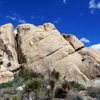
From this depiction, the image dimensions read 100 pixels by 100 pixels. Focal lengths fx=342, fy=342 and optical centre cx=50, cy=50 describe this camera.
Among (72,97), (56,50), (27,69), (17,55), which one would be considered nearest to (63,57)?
(56,50)

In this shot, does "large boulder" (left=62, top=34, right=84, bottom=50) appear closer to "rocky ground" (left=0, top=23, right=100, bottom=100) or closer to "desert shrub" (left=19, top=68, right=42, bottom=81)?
"rocky ground" (left=0, top=23, right=100, bottom=100)

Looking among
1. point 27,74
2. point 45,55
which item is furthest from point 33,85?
point 45,55

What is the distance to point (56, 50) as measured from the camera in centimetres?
4006

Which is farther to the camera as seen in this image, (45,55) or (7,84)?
(45,55)

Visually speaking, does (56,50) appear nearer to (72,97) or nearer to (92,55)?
(92,55)

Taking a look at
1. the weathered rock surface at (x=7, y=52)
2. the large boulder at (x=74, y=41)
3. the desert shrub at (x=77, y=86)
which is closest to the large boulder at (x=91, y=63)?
the large boulder at (x=74, y=41)

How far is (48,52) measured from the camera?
4006 cm

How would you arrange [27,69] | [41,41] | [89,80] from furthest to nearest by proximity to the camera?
[41,41] → [27,69] → [89,80]

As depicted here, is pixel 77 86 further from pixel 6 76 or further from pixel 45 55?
pixel 6 76

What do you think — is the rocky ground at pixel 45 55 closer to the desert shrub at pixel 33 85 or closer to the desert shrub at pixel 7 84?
the desert shrub at pixel 7 84

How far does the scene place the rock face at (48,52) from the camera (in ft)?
122

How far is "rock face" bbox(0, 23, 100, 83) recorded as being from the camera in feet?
122

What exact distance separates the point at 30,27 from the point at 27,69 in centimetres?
715

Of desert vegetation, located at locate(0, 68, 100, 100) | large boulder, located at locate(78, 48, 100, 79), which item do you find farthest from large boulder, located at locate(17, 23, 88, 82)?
desert vegetation, located at locate(0, 68, 100, 100)
